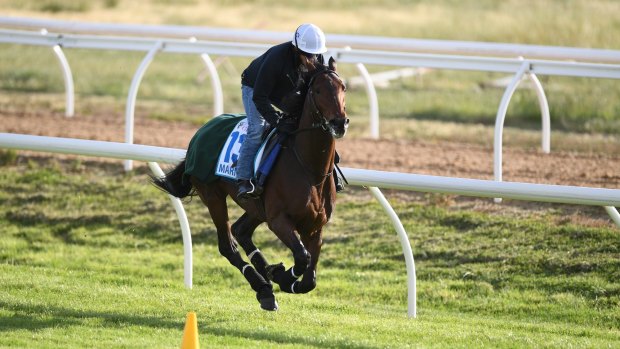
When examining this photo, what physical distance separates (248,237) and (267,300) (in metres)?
0.61

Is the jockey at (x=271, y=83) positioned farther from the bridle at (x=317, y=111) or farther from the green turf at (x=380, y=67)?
the green turf at (x=380, y=67)

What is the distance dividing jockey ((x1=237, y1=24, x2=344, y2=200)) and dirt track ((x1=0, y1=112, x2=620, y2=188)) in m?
3.51

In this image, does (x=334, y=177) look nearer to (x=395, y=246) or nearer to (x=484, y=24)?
(x=395, y=246)

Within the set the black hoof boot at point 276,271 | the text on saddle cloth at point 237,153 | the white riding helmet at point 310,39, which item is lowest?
the black hoof boot at point 276,271

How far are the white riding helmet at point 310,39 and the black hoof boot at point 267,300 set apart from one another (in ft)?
5.34

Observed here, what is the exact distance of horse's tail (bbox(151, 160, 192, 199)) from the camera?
8.37m

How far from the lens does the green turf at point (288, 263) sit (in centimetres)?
712

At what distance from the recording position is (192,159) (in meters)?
8.16

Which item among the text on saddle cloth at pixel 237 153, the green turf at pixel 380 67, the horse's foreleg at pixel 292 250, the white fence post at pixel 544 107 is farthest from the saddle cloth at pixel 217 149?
the green turf at pixel 380 67

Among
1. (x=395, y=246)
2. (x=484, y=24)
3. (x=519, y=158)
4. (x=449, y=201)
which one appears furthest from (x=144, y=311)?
(x=484, y=24)

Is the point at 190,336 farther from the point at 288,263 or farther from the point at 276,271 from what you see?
the point at 288,263

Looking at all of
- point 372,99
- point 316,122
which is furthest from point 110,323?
point 372,99

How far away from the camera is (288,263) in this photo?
1009 cm

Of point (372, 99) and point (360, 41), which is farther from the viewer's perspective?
point (372, 99)
